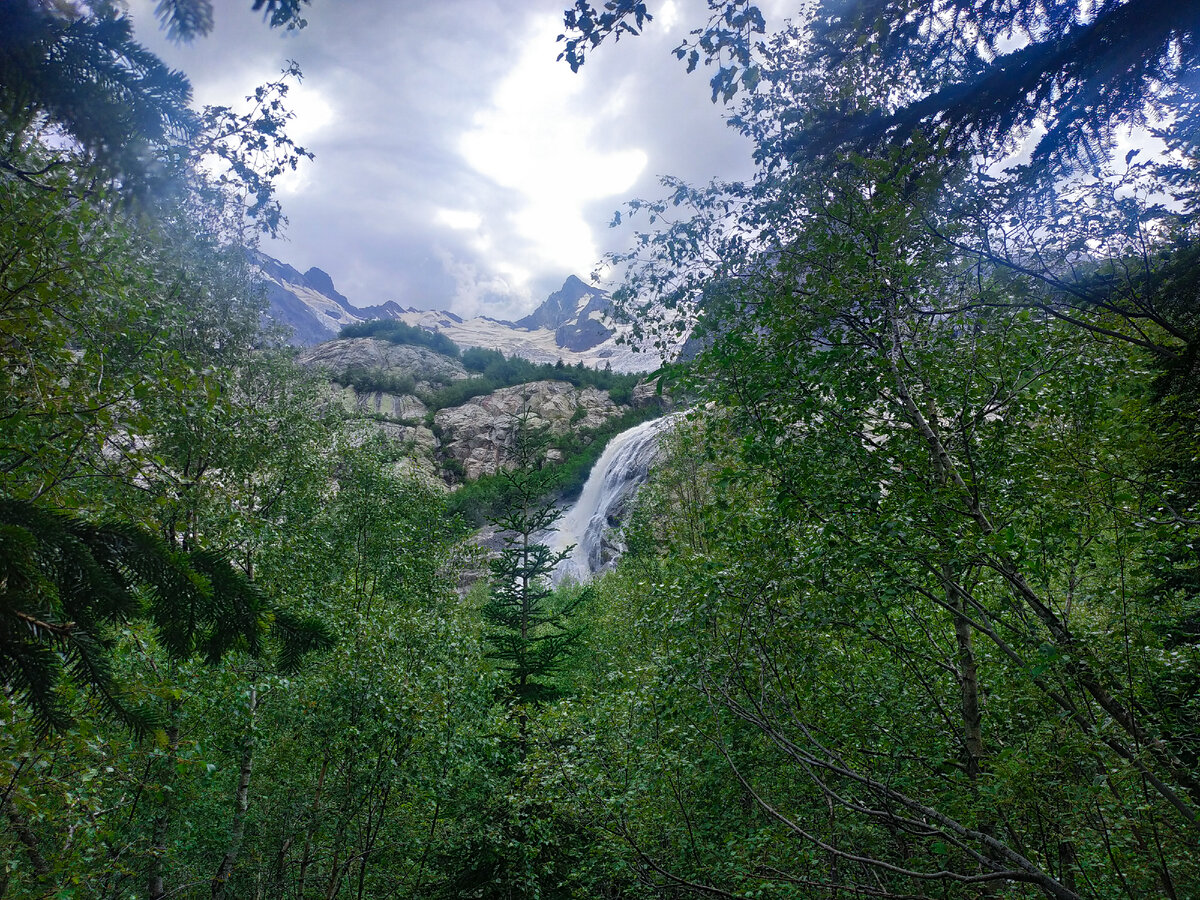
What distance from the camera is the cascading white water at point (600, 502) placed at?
45469 mm

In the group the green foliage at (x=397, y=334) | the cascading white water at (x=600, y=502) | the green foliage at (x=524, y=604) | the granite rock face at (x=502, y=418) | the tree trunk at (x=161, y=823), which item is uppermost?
the green foliage at (x=397, y=334)

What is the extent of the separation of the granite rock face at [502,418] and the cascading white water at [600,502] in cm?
1136

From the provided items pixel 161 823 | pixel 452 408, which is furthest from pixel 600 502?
pixel 161 823

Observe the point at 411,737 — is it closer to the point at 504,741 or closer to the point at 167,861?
the point at 504,741

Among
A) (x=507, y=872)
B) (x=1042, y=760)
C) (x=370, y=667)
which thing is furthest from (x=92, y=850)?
(x=1042, y=760)

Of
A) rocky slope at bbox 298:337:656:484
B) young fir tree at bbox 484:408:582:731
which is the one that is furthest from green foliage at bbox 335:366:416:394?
young fir tree at bbox 484:408:582:731

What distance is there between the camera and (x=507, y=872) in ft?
33.3

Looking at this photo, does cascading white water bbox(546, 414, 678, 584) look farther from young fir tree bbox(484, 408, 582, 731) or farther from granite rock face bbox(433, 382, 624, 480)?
young fir tree bbox(484, 408, 582, 731)

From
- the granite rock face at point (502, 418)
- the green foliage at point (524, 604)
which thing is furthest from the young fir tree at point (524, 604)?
the granite rock face at point (502, 418)

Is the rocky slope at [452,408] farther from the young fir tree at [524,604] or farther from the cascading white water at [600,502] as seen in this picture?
the young fir tree at [524,604]

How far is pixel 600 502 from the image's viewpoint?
5194 centimetres

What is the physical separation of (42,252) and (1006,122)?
9529 millimetres

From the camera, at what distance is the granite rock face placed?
217ft

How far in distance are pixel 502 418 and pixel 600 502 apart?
2374cm
